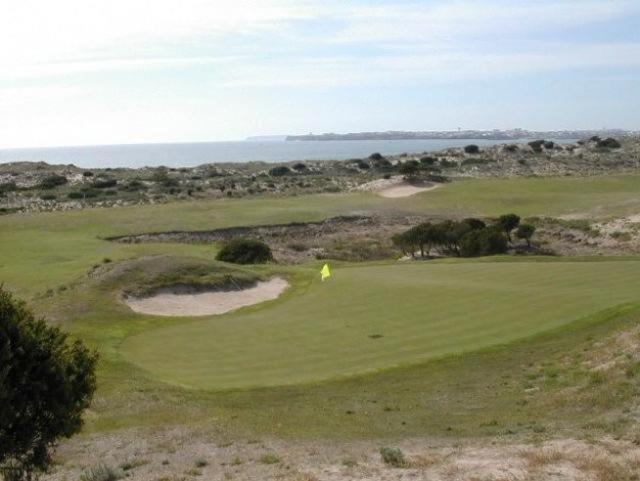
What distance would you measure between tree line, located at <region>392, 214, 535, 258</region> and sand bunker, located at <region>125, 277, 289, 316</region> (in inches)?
647

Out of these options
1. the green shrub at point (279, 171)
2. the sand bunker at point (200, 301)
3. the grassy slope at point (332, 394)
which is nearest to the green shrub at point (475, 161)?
the green shrub at point (279, 171)

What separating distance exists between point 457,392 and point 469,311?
19.4ft

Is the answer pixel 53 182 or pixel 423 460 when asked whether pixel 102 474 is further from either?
pixel 53 182

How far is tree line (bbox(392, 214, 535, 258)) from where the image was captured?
44.3 metres

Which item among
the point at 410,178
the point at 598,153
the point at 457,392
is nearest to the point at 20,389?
the point at 457,392

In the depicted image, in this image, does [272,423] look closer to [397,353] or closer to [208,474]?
[208,474]

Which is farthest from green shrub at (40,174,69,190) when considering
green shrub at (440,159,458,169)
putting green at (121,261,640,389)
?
putting green at (121,261,640,389)

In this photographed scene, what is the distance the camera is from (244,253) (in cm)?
3950

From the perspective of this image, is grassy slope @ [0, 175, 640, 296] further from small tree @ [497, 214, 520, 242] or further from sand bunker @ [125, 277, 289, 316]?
small tree @ [497, 214, 520, 242]

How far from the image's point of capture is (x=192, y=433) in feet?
47.8

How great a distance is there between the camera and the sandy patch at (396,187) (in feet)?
232

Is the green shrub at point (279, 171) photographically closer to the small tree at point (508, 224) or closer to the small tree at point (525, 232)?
the small tree at point (508, 224)

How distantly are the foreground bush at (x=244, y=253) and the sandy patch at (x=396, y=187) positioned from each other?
3100 centimetres

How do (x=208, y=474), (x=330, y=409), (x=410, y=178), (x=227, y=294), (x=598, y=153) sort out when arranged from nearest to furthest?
(x=208, y=474), (x=330, y=409), (x=227, y=294), (x=410, y=178), (x=598, y=153)
